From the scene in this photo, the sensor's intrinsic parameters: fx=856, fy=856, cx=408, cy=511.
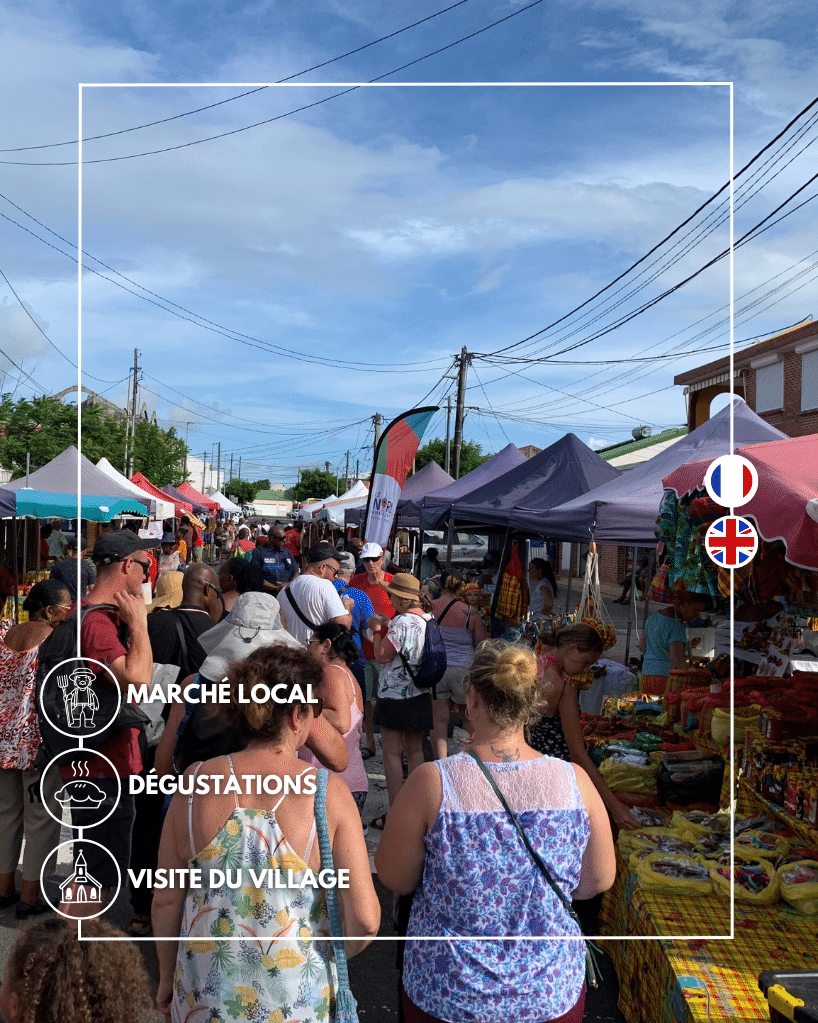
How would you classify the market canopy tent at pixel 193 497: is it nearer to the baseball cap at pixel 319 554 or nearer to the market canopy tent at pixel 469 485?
the market canopy tent at pixel 469 485

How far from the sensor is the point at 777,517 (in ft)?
10.1

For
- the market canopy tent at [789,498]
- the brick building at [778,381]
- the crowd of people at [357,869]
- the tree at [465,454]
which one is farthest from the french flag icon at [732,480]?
the tree at [465,454]

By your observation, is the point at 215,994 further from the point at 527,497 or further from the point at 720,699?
the point at 527,497

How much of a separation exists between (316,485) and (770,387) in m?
60.6

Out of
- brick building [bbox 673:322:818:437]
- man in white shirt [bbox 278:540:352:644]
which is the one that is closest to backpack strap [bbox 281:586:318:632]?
man in white shirt [bbox 278:540:352:644]

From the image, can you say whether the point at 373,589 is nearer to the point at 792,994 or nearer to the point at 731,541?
the point at 731,541

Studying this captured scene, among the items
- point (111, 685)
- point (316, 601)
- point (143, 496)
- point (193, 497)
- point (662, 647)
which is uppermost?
point (193, 497)

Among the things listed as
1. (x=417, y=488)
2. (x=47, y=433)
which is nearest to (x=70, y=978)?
(x=417, y=488)

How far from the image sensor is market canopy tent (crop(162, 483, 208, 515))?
2742 centimetres

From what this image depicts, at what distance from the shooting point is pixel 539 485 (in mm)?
9898

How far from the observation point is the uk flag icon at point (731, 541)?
3.53m

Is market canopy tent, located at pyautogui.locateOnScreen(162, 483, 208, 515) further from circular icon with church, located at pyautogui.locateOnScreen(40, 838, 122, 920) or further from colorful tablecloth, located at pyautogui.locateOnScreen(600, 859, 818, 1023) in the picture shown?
colorful tablecloth, located at pyautogui.locateOnScreen(600, 859, 818, 1023)

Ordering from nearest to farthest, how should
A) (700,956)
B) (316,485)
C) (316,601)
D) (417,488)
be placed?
(700,956)
(316,601)
(417,488)
(316,485)

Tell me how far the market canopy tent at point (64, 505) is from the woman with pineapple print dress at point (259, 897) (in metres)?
9.40
